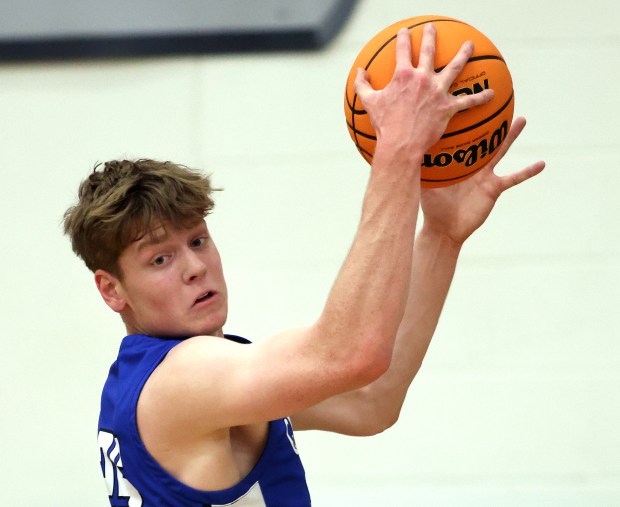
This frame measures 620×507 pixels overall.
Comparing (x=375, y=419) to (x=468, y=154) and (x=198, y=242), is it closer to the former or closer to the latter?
(x=198, y=242)

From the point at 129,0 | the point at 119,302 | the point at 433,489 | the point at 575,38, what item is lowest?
the point at 433,489

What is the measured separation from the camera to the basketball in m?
1.63

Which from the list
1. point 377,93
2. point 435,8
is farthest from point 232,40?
point 377,93

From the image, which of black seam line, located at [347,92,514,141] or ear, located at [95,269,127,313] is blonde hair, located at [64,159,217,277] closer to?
ear, located at [95,269,127,313]

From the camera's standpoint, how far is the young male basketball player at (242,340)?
148cm

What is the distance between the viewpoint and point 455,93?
160 cm

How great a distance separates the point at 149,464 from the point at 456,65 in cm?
83

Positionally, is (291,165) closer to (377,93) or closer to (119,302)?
(119,302)

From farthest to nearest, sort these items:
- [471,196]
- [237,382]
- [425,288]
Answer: [425,288] → [471,196] → [237,382]

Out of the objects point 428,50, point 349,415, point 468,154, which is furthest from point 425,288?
point 428,50

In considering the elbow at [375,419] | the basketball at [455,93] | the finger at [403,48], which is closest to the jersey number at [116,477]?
the elbow at [375,419]

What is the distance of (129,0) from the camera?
131 inches

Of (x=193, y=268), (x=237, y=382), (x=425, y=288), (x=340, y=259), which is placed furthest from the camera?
(x=340, y=259)

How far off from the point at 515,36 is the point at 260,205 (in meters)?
0.99
